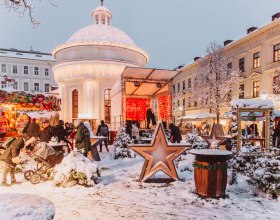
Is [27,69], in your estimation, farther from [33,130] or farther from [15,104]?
[33,130]

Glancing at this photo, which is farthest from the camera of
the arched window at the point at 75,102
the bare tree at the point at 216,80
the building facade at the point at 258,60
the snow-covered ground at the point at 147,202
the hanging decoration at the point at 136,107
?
the bare tree at the point at 216,80

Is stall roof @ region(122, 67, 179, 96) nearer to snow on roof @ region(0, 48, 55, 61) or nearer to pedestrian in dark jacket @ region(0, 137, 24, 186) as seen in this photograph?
pedestrian in dark jacket @ region(0, 137, 24, 186)

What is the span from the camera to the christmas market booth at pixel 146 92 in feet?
53.3

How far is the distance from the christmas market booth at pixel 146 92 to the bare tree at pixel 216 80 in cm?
1062

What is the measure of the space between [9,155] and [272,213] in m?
7.72

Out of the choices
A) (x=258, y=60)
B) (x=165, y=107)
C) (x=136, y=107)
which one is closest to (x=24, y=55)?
(x=136, y=107)

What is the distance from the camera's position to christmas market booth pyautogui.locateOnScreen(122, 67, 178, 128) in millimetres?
16234

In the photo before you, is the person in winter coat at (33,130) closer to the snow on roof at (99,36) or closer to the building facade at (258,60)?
the snow on roof at (99,36)

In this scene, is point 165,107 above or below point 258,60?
below

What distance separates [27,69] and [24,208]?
61.5 metres

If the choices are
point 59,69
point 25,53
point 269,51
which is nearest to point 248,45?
point 269,51

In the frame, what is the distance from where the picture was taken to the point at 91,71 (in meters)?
25.4

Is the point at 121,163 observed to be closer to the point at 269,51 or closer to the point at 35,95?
the point at 35,95

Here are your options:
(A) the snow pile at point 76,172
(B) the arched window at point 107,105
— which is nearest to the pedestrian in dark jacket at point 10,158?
(A) the snow pile at point 76,172
